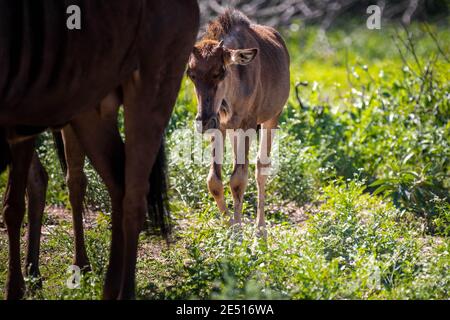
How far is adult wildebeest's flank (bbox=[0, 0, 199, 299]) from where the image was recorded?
459 cm

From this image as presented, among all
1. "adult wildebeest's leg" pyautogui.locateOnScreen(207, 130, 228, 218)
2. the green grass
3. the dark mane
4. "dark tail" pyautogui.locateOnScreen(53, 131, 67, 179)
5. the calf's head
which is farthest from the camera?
the dark mane

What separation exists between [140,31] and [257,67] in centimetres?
302

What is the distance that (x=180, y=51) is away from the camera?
17.0 ft

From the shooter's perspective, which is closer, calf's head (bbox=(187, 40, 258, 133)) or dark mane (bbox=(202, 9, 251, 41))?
calf's head (bbox=(187, 40, 258, 133))

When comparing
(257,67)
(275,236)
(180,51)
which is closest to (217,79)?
(257,67)

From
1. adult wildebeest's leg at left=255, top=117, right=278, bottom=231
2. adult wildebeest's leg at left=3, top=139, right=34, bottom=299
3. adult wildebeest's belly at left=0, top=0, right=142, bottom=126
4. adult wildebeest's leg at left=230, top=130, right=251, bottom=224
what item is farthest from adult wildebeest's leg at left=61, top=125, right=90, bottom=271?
adult wildebeest's leg at left=255, top=117, right=278, bottom=231

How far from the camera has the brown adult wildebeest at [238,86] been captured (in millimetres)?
7109

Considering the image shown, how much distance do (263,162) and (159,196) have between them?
8.77ft

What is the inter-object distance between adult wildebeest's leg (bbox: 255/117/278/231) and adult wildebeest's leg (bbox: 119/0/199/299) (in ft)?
9.23

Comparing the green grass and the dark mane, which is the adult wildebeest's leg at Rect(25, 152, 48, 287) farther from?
the dark mane

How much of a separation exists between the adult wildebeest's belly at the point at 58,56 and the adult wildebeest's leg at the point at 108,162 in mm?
325

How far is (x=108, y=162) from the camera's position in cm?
522

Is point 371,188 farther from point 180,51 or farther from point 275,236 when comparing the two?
point 180,51

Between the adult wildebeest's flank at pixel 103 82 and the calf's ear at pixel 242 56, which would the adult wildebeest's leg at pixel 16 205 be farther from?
the calf's ear at pixel 242 56
